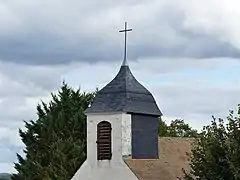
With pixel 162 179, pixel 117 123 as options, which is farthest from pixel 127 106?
pixel 162 179

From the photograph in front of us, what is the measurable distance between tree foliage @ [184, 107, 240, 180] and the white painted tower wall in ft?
37.2

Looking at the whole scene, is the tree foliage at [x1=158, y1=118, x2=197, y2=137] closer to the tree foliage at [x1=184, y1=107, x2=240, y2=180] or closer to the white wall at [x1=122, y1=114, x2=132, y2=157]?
the white wall at [x1=122, y1=114, x2=132, y2=157]

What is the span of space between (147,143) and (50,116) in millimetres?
12893

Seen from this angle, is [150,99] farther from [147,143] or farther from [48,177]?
[48,177]

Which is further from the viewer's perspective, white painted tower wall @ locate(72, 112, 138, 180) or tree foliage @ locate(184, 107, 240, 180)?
white painted tower wall @ locate(72, 112, 138, 180)

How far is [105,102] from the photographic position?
46.4 meters

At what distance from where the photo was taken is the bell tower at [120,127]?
4559 centimetres

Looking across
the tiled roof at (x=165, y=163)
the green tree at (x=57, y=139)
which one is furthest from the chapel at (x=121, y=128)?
the green tree at (x=57, y=139)

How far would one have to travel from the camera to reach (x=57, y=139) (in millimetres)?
55156

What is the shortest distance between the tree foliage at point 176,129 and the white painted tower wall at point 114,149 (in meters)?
22.3

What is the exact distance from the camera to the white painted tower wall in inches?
1790

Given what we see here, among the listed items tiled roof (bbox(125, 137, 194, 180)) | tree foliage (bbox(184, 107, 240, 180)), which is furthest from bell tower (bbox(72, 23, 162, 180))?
tree foliage (bbox(184, 107, 240, 180))

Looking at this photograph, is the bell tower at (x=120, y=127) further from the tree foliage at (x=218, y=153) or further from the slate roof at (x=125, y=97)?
the tree foliage at (x=218, y=153)

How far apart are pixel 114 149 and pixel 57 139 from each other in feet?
32.5
